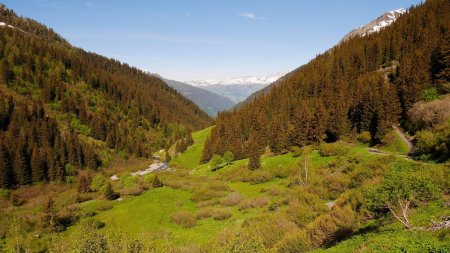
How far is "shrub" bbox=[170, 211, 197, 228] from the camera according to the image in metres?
52.6

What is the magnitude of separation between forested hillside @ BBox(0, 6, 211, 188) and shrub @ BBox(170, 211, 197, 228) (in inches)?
2978

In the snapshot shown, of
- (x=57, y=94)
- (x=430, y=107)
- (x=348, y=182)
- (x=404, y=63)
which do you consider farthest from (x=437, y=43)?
(x=57, y=94)

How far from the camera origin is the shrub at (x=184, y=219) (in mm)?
52575

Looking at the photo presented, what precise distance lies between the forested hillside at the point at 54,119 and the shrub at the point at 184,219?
7565 centimetres

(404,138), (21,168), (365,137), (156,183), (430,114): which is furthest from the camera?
(21,168)

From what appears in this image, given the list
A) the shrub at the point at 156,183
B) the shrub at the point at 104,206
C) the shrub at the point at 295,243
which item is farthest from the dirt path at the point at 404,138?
the shrub at the point at 104,206

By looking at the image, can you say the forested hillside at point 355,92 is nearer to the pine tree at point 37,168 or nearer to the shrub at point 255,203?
the shrub at point 255,203

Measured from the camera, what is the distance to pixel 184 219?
5444cm

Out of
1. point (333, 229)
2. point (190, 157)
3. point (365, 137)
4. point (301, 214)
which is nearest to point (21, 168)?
point (190, 157)

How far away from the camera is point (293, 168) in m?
69.2

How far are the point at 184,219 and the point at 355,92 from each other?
72326mm

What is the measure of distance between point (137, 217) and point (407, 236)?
50871mm

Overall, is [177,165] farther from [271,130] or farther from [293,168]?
[293,168]

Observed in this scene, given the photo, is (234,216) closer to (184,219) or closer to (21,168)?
(184,219)
